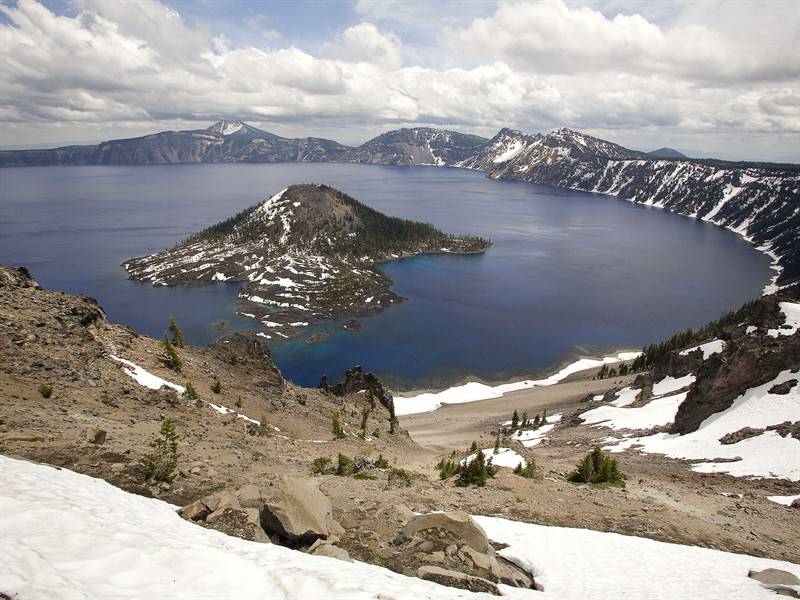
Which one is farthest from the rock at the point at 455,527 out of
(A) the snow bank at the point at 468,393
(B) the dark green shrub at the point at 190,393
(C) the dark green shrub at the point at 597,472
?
(A) the snow bank at the point at 468,393

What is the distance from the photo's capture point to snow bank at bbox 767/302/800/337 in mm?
53531

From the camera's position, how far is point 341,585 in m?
Result: 10.6

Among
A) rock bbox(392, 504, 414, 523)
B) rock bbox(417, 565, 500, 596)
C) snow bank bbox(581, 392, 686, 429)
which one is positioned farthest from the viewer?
snow bank bbox(581, 392, 686, 429)

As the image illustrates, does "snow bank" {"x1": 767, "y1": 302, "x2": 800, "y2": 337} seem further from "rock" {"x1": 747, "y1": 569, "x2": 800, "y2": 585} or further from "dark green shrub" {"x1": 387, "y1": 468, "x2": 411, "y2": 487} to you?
"dark green shrub" {"x1": 387, "y1": 468, "x2": 411, "y2": 487}

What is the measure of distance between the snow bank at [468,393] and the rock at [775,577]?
76538mm

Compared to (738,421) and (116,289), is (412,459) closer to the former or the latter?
(738,421)

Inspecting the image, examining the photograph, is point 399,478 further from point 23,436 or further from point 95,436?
point 23,436

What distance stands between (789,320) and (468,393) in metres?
59.8

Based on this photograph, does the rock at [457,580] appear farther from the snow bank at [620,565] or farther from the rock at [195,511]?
the rock at [195,511]

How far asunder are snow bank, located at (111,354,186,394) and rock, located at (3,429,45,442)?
15840 mm

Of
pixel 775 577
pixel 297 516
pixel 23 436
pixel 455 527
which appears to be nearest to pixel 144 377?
pixel 23 436

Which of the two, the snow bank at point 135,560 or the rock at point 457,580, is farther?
the rock at point 457,580

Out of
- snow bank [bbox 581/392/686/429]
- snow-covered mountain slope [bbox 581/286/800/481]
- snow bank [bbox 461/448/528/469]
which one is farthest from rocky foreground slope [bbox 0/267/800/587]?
snow bank [bbox 581/392/686/429]

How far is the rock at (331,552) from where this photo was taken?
1330 cm
